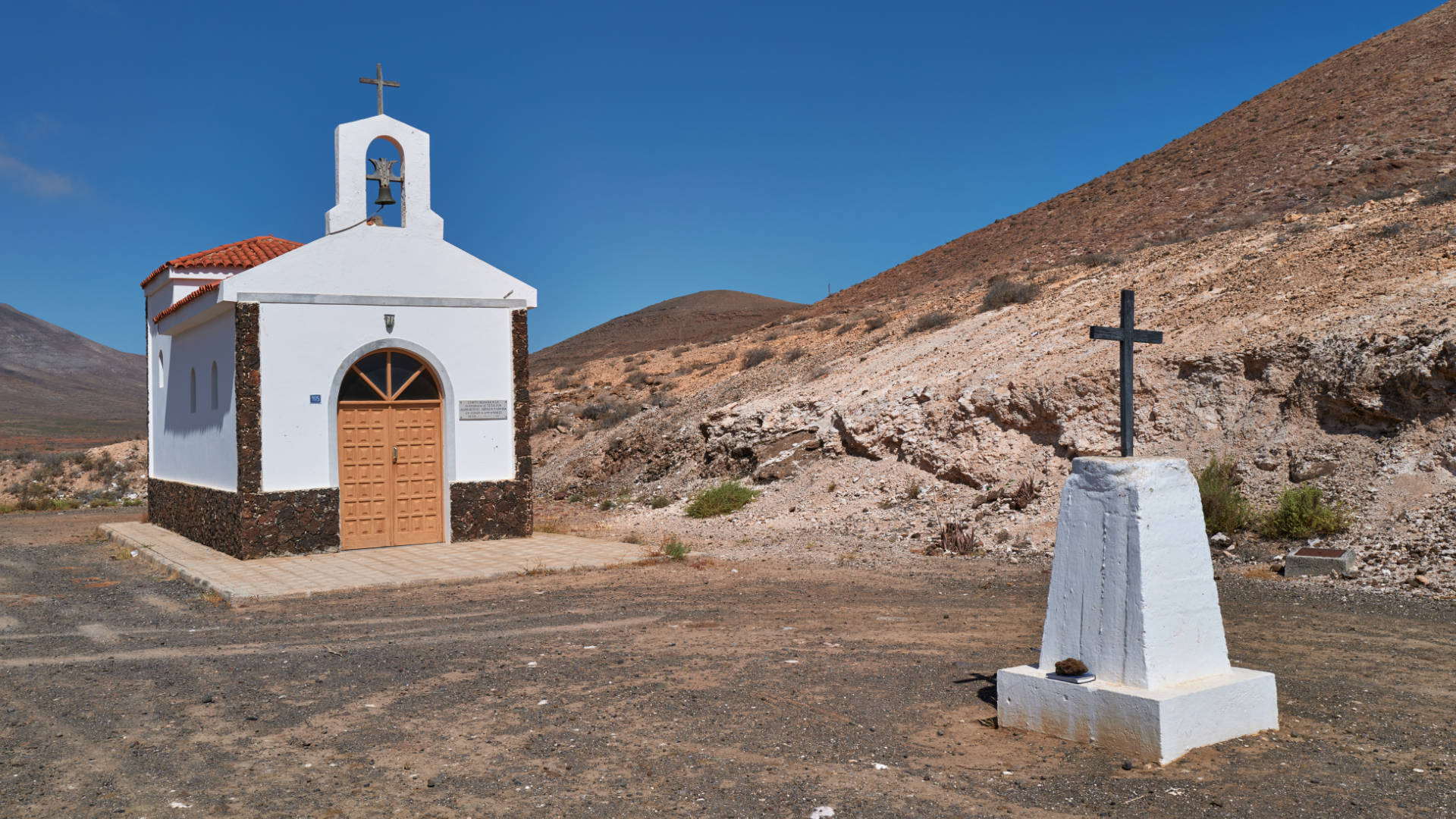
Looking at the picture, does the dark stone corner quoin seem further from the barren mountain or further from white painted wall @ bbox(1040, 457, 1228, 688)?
white painted wall @ bbox(1040, 457, 1228, 688)

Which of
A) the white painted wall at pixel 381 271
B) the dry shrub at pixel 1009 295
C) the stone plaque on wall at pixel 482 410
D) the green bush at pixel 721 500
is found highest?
the dry shrub at pixel 1009 295

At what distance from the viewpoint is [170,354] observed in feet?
61.0

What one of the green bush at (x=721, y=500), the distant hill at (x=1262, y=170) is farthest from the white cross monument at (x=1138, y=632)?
the distant hill at (x=1262, y=170)

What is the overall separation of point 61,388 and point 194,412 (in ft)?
416

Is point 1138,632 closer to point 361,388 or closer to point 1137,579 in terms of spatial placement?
point 1137,579

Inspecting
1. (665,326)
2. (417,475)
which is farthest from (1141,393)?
(665,326)

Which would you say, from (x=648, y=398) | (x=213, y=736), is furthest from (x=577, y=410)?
(x=213, y=736)

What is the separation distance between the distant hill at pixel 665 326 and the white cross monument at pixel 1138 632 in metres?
59.1

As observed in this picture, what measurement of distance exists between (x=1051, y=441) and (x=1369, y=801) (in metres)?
12.1

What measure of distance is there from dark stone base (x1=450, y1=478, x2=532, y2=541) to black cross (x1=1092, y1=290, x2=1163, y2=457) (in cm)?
1119

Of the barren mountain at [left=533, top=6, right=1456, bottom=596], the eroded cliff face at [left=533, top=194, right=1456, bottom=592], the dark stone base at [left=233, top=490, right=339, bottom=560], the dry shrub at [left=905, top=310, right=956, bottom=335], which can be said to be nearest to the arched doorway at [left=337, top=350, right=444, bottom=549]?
the dark stone base at [left=233, top=490, right=339, bottom=560]

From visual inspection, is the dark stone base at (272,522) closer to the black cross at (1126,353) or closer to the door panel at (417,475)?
the door panel at (417,475)

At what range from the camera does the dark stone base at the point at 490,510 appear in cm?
1570

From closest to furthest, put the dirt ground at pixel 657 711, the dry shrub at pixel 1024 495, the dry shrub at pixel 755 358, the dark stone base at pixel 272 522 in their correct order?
the dirt ground at pixel 657 711 → the dark stone base at pixel 272 522 → the dry shrub at pixel 1024 495 → the dry shrub at pixel 755 358
